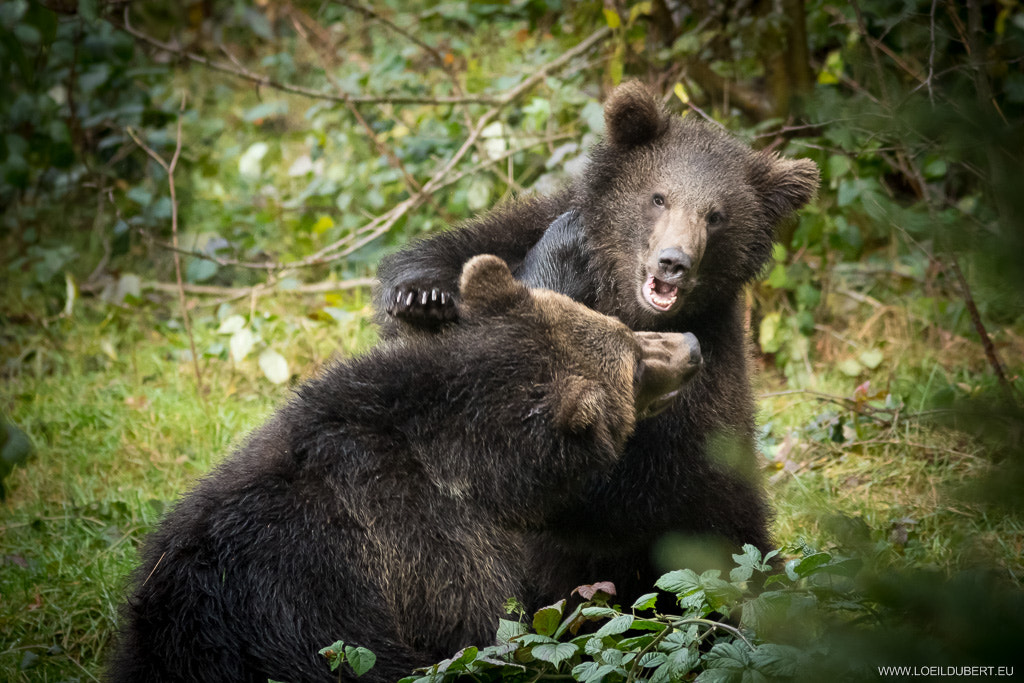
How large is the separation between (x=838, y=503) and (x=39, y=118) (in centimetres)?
642

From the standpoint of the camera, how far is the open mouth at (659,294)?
402 centimetres

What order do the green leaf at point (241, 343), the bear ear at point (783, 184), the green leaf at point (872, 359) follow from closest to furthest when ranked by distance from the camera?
the bear ear at point (783, 184), the green leaf at point (241, 343), the green leaf at point (872, 359)

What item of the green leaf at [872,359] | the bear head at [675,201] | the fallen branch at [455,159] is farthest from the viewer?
the fallen branch at [455,159]

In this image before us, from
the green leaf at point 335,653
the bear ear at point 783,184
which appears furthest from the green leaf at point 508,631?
the bear ear at point 783,184

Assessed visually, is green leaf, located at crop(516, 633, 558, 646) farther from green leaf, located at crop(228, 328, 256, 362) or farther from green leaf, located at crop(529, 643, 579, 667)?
green leaf, located at crop(228, 328, 256, 362)

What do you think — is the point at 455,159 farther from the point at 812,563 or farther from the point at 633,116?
the point at 812,563

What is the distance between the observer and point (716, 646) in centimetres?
269

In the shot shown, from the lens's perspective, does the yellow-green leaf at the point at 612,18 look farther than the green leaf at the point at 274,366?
Yes

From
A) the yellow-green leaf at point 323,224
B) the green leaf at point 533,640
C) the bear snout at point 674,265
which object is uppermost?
the yellow-green leaf at point 323,224

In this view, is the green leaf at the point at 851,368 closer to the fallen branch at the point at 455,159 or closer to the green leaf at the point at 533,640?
the fallen branch at the point at 455,159

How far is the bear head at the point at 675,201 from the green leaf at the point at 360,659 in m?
1.94

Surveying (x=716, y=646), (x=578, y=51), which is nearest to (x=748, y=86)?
(x=578, y=51)

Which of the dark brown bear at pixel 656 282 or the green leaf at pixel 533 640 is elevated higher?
the dark brown bear at pixel 656 282

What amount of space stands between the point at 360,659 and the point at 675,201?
239 cm
